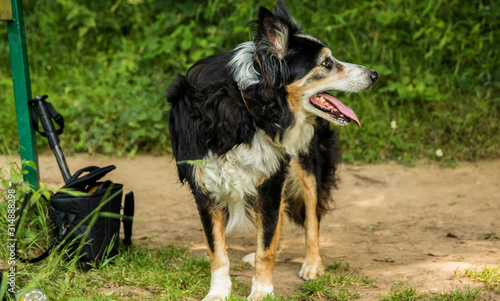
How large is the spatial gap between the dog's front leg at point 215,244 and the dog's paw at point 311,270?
2.02 ft

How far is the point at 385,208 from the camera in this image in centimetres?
485

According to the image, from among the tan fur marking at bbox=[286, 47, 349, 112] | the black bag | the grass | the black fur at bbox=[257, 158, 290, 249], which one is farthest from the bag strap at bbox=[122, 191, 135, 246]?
the grass

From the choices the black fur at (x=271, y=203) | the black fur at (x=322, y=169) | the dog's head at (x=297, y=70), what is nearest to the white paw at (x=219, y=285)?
the black fur at (x=271, y=203)

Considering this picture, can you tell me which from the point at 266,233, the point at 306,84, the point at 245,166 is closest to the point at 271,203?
the point at 266,233

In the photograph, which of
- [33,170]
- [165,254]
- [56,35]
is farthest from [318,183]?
[56,35]

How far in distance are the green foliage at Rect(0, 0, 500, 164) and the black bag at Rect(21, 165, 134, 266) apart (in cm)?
269

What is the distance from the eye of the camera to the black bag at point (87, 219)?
3082 millimetres

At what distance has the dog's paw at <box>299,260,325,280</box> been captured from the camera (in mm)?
3435

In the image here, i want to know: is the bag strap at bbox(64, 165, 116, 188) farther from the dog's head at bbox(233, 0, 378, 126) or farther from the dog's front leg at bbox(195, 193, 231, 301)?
the dog's head at bbox(233, 0, 378, 126)

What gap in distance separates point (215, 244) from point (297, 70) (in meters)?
1.02

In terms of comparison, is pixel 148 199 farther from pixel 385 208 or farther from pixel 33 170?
pixel 385 208

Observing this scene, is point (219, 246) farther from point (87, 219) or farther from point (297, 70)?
point (297, 70)

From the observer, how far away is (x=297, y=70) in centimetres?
285

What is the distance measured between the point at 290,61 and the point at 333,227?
6.67 ft
